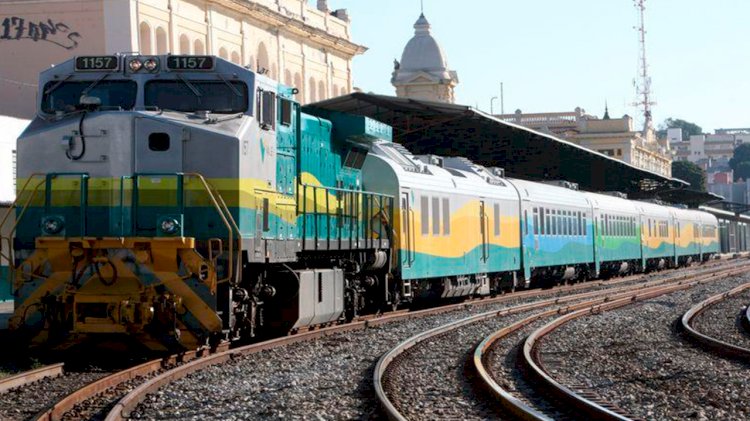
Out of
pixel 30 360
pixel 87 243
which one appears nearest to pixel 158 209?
pixel 87 243

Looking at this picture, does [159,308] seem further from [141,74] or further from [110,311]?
[141,74]

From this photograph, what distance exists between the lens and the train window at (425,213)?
25812mm

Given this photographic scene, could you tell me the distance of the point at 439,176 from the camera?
27.5 m

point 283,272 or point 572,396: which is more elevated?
point 283,272

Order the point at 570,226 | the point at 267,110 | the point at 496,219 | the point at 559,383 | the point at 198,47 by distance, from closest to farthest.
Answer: the point at 559,383
the point at 267,110
the point at 496,219
the point at 570,226
the point at 198,47

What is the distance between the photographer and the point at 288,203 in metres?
17.8

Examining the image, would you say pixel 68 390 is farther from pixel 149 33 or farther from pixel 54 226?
pixel 149 33

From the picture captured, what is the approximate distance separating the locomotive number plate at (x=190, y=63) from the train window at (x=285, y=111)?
159cm

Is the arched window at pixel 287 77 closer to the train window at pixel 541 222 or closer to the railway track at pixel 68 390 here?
the train window at pixel 541 222

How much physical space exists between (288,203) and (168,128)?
2.88 meters

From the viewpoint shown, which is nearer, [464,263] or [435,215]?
[435,215]

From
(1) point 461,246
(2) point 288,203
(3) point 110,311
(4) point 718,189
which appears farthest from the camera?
(4) point 718,189

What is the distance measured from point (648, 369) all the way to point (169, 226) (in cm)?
621

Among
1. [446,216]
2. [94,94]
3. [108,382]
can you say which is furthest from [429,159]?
[108,382]
